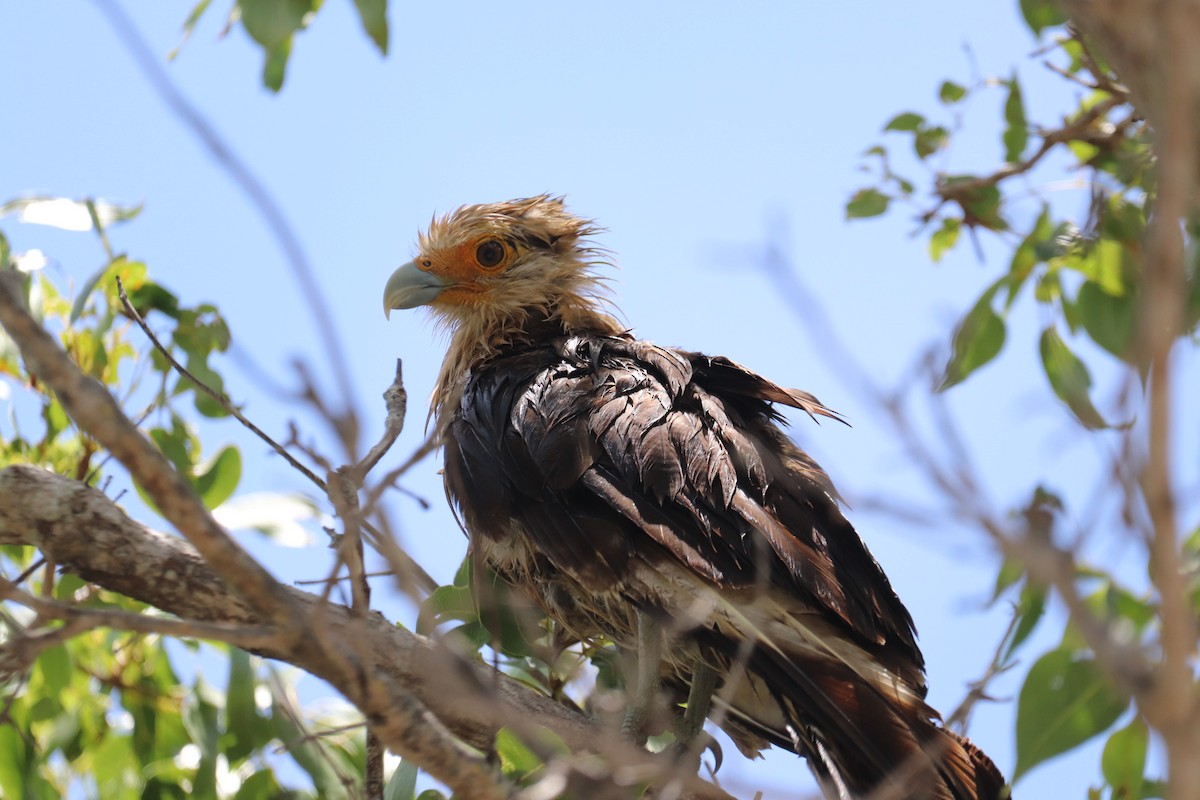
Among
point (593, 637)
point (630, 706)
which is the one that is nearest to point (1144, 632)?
point (630, 706)

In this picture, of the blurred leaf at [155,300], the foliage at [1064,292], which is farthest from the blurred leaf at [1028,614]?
the blurred leaf at [155,300]

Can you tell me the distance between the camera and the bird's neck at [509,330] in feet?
15.2

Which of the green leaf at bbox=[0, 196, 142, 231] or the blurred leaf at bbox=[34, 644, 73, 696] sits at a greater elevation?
the green leaf at bbox=[0, 196, 142, 231]

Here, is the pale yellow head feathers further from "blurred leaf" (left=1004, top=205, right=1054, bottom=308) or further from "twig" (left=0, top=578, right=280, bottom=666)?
"twig" (left=0, top=578, right=280, bottom=666)

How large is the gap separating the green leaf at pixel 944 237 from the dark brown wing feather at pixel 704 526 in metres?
1.06

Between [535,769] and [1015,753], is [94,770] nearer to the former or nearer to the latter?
[535,769]

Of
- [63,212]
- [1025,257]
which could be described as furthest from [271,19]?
[1025,257]

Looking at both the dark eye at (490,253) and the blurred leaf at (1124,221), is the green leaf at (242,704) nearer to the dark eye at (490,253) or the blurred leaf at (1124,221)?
the dark eye at (490,253)

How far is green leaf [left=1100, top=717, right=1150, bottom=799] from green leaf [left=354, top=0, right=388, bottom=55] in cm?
265

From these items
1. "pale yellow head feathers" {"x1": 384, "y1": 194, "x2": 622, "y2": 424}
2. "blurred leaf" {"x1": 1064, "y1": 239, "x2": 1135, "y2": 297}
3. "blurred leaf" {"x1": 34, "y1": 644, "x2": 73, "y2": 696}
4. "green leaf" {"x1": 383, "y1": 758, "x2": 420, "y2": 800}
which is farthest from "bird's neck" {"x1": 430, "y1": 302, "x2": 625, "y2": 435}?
"blurred leaf" {"x1": 1064, "y1": 239, "x2": 1135, "y2": 297}

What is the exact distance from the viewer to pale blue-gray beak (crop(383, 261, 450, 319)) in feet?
15.7

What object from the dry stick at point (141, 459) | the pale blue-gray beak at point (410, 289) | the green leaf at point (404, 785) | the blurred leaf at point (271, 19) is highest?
Answer: the pale blue-gray beak at point (410, 289)

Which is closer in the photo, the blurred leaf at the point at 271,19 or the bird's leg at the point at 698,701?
the blurred leaf at the point at 271,19

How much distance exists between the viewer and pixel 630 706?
140 inches
